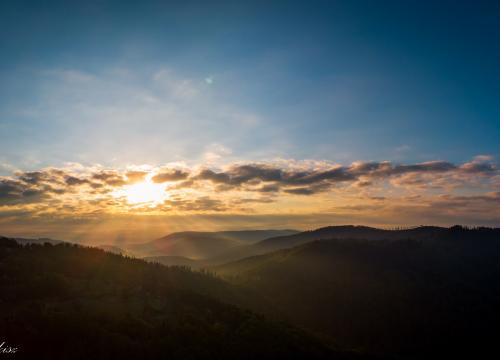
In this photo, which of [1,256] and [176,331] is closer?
[176,331]

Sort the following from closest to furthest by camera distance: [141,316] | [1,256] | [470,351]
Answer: [141,316] < [1,256] < [470,351]

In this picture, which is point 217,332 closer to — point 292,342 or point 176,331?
point 176,331

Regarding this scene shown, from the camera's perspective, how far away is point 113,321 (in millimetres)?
52594

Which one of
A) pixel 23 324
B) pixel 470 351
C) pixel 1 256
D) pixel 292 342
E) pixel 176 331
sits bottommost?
pixel 470 351

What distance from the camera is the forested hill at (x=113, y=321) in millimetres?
43406

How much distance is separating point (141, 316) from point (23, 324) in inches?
748

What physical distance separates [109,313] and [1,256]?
40.8 meters

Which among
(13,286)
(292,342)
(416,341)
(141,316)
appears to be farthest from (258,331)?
(416,341)

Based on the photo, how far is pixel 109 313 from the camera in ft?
183

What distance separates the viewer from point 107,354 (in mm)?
42906

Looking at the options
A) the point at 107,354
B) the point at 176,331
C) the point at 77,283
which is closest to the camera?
the point at 107,354

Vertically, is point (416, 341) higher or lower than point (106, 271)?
lower

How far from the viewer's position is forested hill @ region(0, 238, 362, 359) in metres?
43.4

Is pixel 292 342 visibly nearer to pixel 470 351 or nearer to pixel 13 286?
pixel 13 286
